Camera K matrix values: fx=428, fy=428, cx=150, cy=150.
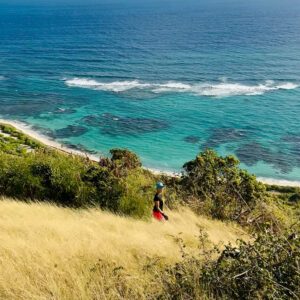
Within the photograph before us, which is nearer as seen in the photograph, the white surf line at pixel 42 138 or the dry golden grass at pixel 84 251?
the dry golden grass at pixel 84 251

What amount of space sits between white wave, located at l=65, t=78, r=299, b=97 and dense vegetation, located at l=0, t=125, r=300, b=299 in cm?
5408

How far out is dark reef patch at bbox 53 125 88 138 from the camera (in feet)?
230

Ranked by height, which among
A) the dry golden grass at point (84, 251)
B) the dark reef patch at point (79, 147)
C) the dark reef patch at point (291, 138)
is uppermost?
the dry golden grass at point (84, 251)

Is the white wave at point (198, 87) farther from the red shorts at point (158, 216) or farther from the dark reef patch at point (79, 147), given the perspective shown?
the red shorts at point (158, 216)

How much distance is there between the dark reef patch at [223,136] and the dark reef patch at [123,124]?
8.85m

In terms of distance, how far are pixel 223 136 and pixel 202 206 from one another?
173ft

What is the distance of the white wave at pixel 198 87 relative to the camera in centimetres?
8768

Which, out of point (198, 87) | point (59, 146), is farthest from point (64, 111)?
point (198, 87)

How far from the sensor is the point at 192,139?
67688mm

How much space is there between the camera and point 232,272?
22.5ft

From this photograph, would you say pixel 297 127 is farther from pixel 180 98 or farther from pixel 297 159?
pixel 180 98

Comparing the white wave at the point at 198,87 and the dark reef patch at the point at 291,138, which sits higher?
the white wave at the point at 198,87

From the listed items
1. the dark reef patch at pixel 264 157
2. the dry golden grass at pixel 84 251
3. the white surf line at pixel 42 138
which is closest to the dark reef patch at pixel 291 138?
the dark reef patch at pixel 264 157

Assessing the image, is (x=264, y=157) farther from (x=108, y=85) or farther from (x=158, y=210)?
(x=158, y=210)
